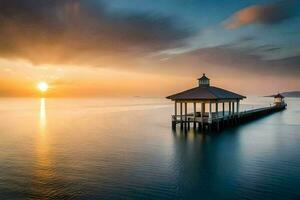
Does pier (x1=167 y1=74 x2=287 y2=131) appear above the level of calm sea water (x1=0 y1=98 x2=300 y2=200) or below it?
above

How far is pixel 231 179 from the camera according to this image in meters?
16.5

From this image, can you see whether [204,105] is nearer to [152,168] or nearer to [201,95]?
[201,95]

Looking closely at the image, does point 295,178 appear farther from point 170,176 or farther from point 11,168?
point 11,168

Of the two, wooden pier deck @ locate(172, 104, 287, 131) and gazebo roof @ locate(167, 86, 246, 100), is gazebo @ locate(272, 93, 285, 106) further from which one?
gazebo roof @ locate(167, 86, 246, 100)

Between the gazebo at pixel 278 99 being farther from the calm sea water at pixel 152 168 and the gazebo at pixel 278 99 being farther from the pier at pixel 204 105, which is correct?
the calm sea water at pixel 152 168

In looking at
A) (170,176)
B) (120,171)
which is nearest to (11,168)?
(120,171)

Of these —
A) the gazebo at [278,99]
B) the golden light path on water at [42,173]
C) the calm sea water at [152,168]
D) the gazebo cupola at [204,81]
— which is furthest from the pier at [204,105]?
the gazebo at [278,99]

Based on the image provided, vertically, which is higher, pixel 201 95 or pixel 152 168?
pixel 201 95

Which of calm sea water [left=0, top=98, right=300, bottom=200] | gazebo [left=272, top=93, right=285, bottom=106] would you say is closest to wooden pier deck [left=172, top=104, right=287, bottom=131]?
calm sea water [left=0, top=98, right=300, bottom=200]

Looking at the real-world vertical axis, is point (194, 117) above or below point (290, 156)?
above

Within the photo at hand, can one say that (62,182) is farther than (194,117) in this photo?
No

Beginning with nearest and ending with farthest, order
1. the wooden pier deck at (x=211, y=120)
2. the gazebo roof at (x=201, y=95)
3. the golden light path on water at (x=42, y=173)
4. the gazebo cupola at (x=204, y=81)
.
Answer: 1. the golden light path on water at (x=42, y=173)
2. the gazebo roof at (x=201, y=95)
3. the wooden pier deck at (x=211, y=120)
4. the gazebo cupola at (x=204, y=81)

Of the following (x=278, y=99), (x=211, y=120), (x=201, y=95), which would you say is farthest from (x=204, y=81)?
(x=278, y=99)

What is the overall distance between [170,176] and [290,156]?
11281 millimetres
